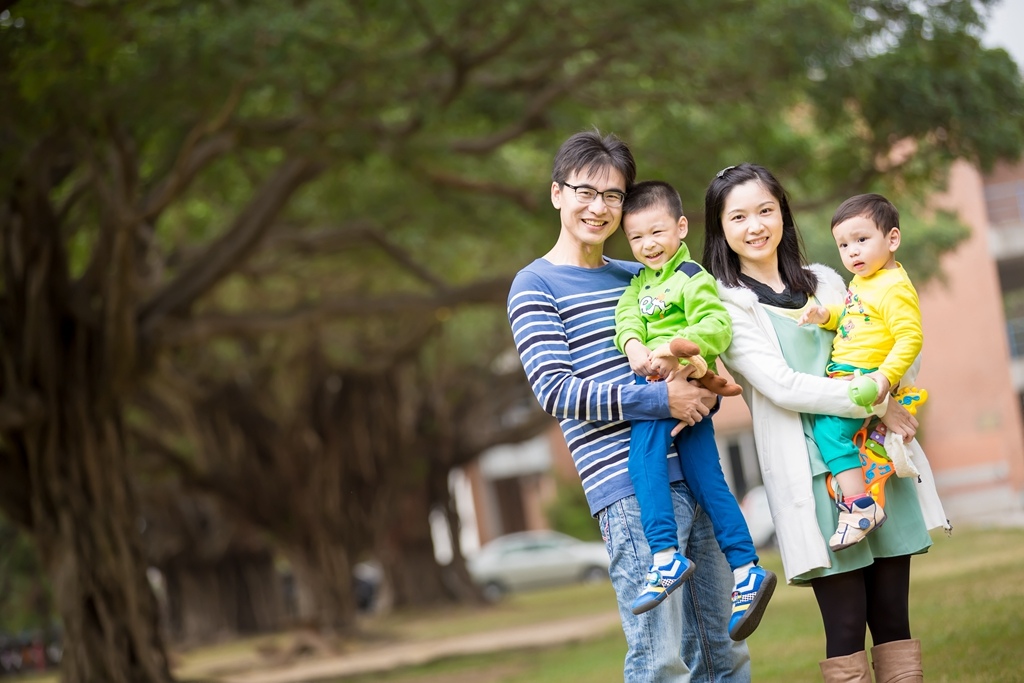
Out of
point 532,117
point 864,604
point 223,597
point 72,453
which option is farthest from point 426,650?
point 864,604

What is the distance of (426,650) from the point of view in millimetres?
16234

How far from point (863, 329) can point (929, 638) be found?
4.71m

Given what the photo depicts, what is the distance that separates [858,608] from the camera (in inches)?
151

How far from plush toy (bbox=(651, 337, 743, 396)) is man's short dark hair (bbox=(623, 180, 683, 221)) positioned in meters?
0.49

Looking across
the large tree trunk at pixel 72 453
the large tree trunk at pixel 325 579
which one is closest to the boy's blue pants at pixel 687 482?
the large tree trunk at pixel 72 453

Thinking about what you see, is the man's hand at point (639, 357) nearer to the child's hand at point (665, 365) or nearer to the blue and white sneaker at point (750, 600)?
the child's hand at point (665, 365)

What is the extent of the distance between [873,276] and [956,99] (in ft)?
21.4

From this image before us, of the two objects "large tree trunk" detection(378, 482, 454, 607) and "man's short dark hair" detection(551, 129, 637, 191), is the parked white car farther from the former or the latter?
"man's short dark hair" detection(551, 129, 637, 191)

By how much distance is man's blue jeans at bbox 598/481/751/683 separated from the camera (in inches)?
141

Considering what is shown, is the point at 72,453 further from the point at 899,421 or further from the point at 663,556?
the point at 899,421

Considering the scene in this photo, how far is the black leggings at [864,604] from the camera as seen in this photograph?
380 cm

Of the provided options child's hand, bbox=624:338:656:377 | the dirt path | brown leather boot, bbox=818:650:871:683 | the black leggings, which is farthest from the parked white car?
child's hand, bbox=624:338:656:377

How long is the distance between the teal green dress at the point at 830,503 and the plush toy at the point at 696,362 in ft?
0.99

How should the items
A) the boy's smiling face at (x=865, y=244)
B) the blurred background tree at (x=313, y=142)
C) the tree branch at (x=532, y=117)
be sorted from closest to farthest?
the boy's smiling face at (x=865, y=244)
the blurred background tree at (x=313, y=142)
the tree branch at (x=532, y=117)
